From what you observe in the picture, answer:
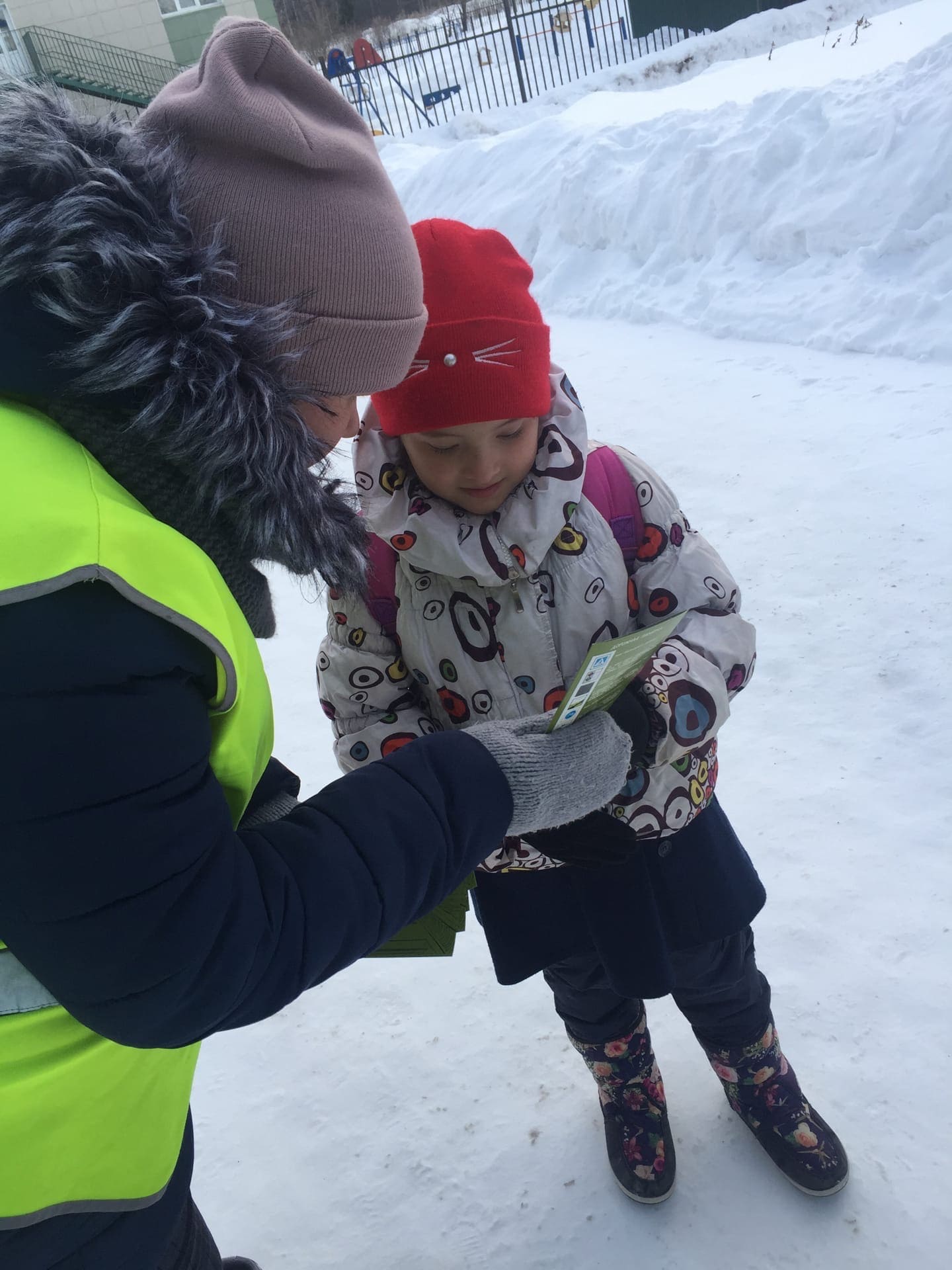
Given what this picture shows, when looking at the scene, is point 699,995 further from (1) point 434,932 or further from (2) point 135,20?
(2) point 135,20

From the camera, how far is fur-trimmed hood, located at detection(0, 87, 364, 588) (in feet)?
2.71

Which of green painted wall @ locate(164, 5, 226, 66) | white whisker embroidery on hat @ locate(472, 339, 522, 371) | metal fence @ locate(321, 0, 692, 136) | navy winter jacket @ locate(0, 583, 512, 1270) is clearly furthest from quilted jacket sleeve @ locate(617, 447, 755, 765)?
green painted wall @ locate(164, 5, 226, 66)

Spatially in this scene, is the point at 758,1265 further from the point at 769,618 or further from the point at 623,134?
the point at 623,134

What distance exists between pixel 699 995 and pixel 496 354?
116 centimetres

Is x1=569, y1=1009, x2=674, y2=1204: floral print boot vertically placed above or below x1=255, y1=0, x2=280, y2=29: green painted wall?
below

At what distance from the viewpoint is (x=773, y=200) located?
5.75 meters

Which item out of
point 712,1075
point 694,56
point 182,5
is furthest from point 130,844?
point 182,5

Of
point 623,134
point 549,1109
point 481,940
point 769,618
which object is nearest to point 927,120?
point 623,134

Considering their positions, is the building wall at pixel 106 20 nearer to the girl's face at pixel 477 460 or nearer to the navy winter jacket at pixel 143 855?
the girl's face at pixel 477 460

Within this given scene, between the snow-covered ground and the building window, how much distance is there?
20641 mm

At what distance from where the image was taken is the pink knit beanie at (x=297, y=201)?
1.00 m

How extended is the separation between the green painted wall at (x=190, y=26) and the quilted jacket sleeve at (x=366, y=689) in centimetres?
2372

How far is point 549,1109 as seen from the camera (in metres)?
1.98

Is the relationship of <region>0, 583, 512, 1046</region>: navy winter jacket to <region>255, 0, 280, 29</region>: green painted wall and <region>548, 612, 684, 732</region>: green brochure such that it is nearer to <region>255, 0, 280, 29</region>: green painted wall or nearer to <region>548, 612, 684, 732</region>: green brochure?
<region>548, 612, 684, 732</region>: green brochure
